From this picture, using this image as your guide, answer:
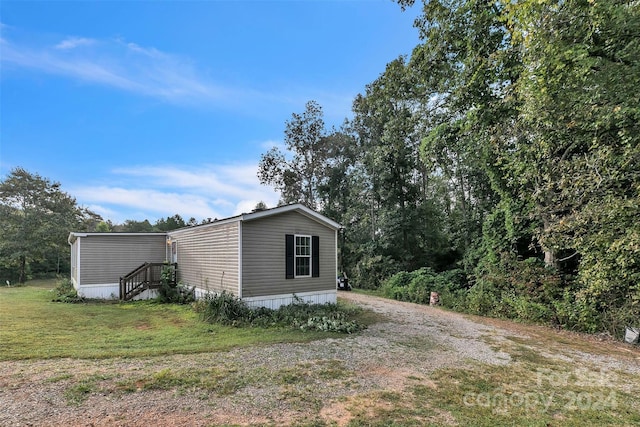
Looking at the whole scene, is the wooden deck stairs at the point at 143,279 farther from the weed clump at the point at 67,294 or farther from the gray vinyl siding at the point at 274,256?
the gray vinyl siding at the point at 274,256

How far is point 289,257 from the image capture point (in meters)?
9.07

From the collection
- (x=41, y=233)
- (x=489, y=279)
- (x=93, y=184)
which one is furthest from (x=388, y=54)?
(x=41, y=233)

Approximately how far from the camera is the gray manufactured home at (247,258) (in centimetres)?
830

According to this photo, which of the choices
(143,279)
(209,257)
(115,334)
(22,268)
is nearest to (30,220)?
(22,268)

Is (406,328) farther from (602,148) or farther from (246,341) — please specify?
(602,148)

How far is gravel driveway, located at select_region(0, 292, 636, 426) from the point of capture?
3.07 m

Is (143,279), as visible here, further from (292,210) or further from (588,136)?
(588,136)

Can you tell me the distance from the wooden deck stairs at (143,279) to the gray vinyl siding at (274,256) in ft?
16.9

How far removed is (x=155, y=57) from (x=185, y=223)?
2190 centimetres

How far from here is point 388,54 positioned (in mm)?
12281

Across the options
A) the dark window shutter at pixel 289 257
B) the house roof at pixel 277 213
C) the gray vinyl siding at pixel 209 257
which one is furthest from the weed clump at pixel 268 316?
the house roof at pixel 277 213

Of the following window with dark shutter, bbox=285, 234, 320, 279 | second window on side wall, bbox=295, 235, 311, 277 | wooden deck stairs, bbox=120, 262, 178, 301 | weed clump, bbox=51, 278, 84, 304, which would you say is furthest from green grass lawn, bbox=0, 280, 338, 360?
second window on side wall, bbox=295, 235, 311, 277

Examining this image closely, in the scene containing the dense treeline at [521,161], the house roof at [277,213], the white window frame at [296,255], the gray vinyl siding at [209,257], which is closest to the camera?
the dense treeline at [521,161]

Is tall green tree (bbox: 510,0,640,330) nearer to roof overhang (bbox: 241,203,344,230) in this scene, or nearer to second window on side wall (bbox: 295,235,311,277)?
roof overhang (bbox: 241,203,344,230)
